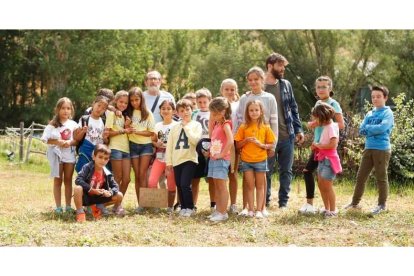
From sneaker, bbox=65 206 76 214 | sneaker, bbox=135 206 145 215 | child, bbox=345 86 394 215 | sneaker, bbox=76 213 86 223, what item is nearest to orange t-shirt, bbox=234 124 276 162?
child, bbox=345 86 394 215

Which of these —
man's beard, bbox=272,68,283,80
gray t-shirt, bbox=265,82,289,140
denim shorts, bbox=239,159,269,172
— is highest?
man's beard, bbox=272,68,283,80

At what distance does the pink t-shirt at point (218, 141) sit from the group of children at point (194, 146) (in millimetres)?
11

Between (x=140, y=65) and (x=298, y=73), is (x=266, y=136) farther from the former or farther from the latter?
(x=140, y=65)

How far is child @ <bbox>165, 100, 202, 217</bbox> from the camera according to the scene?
22.4 feet

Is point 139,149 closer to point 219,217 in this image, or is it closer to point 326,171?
point 219,217

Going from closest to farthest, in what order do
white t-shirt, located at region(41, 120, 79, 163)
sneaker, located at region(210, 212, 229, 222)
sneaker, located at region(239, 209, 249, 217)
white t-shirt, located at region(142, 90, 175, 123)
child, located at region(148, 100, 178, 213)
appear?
sneaker, located at region(210, 212, 229, 222) → sneaker, located at region(239, 209, 249, 217) → white t-shirt, located at region(41, 120, 79, 163) → child, located at region(148, 100, 178, 213) → white t-shirt, located at region(142, 90, 175, 123)

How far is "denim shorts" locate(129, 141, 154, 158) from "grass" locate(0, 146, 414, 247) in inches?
27.6

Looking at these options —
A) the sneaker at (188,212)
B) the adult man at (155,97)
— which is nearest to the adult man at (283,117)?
the sneaker at (188,212)

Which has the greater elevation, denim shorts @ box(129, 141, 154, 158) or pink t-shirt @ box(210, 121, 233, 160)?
pink t-shirt @ box(210, 121, 233, 160)

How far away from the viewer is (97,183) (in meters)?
6.73

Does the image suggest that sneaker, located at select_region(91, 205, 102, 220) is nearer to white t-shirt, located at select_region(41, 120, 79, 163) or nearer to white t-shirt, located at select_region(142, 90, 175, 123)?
white t-shirt, located at select_region(41, 120, 79, 163)

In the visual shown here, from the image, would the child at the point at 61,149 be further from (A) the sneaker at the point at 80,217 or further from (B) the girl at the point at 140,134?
(B) the girl at the point at 140,134

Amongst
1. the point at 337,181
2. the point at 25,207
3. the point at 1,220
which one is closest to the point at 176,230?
the point at 1,220

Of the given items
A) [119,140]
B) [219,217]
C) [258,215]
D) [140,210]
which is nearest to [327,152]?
[258,215]
